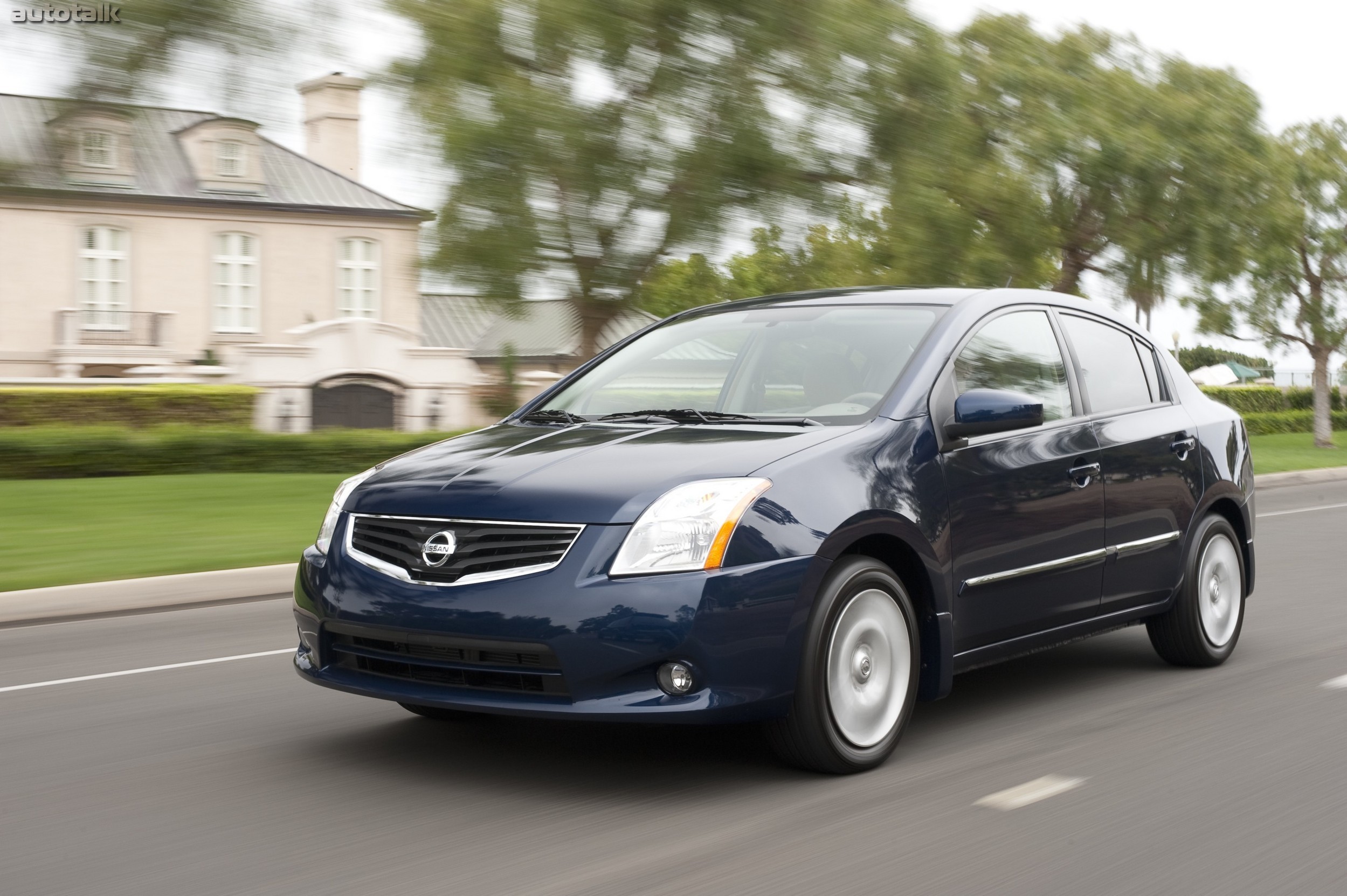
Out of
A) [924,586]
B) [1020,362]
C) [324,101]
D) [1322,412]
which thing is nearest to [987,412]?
[924,586]

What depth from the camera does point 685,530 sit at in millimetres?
4609

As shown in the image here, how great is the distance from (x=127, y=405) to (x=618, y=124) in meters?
16.8

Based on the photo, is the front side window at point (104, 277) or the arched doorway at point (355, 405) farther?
the front side window at point (104, 277)

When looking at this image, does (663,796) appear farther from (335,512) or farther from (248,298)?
(248,298)

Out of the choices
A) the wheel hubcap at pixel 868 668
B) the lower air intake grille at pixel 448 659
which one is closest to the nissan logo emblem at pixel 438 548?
the lower air intake grille at pixel 448 659

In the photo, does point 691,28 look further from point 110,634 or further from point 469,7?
point 110,634

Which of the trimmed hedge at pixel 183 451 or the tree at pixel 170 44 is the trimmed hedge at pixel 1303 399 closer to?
the trimmed hedge at pixel 183 451

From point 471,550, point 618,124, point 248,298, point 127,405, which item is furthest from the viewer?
point 248,298

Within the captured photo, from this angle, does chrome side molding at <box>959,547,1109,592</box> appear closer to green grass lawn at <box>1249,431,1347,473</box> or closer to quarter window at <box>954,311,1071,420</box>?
quarter window at <box>954,311,1071,420</box>

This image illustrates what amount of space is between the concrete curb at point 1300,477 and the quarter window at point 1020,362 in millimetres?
16979

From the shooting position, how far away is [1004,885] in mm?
3910

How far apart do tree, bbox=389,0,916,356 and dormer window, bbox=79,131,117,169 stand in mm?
4777

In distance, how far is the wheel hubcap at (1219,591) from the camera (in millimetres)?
6918

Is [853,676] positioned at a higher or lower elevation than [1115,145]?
lower
